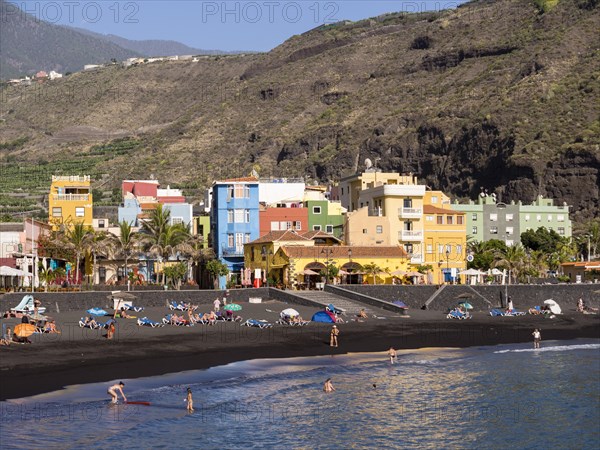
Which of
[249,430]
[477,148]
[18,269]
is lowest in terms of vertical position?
[249,430]

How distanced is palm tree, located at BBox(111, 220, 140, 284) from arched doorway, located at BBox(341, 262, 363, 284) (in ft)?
59.6

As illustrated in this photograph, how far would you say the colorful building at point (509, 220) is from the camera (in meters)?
→ 127

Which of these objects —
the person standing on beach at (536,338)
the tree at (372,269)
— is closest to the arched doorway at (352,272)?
the tree at (372,269)

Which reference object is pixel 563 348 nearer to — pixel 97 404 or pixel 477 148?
pixel 97 404

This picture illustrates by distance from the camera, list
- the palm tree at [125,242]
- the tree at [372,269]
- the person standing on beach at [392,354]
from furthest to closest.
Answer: the palm tree at [125,242]
the tree at [372,269]
the person standing on beach at [392,354]

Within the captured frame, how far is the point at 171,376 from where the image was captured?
5006cm

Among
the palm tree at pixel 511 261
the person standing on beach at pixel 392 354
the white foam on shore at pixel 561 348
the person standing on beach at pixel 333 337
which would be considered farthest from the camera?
the palm tree at pixel 511 261

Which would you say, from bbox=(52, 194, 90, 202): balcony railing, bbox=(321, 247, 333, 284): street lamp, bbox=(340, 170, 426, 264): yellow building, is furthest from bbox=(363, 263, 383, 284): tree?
bbox=(52, 194, 90, 202): balcony railing

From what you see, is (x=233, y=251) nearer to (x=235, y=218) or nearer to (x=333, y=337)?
(x=235, y=218)

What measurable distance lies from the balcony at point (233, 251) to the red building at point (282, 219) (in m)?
4.17

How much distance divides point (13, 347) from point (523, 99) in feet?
506

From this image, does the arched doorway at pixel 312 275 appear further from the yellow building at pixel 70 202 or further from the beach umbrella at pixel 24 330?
the beach umbrella at pixel 24 330

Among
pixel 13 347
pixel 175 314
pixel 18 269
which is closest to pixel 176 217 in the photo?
pixel 18 269

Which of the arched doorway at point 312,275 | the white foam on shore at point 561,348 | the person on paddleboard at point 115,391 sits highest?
the arched doorway at point 312,275
